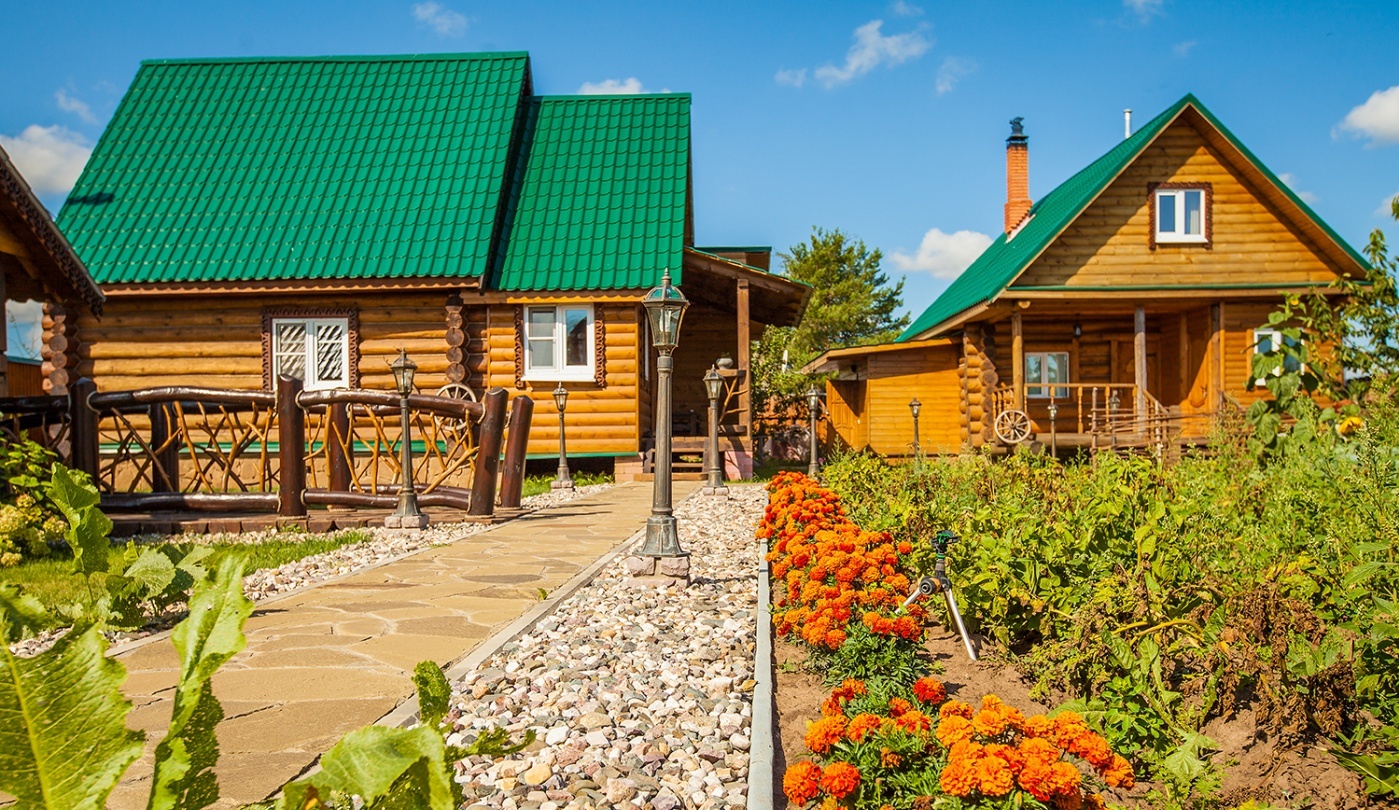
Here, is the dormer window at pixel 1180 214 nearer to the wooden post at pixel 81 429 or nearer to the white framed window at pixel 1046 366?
the white framed window at pixel 1046 366

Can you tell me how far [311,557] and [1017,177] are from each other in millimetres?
21563

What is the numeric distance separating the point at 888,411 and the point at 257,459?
14.0 m

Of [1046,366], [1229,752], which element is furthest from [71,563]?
[1046,366]

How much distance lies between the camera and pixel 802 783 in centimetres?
260

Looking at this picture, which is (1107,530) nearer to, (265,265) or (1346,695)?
(1346,695)

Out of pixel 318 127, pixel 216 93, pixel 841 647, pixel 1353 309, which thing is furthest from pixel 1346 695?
pixel 216 93

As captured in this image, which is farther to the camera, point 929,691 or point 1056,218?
point 1056,218

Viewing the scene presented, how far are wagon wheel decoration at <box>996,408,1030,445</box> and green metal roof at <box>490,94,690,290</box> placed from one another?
7194 millimetres

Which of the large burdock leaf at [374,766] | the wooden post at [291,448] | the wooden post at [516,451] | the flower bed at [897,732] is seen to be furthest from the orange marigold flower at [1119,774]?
the wooden post at [291,448]

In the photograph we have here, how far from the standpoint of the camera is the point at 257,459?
16109 mm

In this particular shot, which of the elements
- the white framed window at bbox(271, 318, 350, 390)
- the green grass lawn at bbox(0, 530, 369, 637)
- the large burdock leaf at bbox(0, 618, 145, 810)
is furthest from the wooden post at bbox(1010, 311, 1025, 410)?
the large burdock leaf at bbox(0, 618, 145, 810)

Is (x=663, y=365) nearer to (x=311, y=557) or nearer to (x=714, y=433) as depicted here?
(x=311, y=557)

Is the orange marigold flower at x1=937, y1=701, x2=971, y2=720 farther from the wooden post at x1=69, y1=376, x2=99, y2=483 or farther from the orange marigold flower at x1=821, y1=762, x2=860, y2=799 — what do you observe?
the wooden post at x1=69, y1=376, x2=99, y2=483

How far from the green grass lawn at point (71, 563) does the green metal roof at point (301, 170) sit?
7948mm
